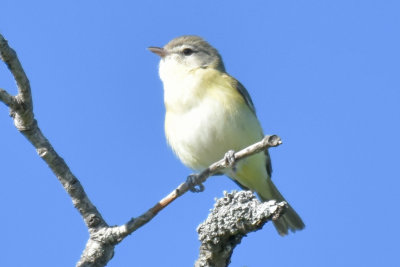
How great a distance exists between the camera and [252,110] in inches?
287

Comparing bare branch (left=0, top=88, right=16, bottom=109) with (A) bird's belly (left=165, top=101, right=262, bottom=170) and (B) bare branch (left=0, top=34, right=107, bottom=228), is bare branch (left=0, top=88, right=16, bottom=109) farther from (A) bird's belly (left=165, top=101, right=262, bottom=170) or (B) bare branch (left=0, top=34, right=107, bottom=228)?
(A) bird's belly (left=165, top=101, right=262, bottom=170)

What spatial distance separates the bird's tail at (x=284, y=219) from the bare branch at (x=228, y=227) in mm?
4318

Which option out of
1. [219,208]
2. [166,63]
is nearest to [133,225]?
[219,208]

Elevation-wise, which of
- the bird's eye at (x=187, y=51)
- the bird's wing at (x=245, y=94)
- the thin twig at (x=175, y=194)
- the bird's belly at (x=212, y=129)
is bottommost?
the thin twig at (x=175, y=194)

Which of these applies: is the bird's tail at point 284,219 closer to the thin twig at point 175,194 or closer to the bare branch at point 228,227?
Result: the thin twig at point 175,194

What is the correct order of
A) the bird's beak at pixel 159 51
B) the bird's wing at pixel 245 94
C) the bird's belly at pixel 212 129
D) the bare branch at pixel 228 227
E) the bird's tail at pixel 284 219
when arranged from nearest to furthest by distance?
the bare branch at pixel 228 227 < the bird's belly at pixel 212 129 < the bird's wing at pixel 245 94 < the bird's tail at pixel 284 219 < the bird's beak at pixel 159 51

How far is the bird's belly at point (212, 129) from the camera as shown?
22.0ft

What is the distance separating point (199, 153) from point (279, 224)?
1.60m

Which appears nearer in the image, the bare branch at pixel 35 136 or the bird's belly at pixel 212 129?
the bare branch at pixel 35 136

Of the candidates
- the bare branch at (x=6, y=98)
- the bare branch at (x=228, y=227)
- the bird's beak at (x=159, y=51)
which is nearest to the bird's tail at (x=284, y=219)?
the bird's beak at (x=159, y=51)

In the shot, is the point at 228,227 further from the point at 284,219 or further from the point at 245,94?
the point at 284,219

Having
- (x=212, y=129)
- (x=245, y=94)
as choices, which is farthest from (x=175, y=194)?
(x=245, y=94)

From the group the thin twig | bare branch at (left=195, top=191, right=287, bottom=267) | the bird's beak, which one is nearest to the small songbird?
the bird's beak

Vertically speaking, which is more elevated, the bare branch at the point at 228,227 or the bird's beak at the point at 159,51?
the bird's beak at the point at 159,51
